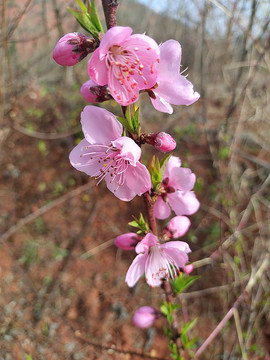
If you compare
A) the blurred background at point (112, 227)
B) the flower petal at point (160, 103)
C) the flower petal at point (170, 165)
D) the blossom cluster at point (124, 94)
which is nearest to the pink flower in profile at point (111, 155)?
the blossom cluster at point (124, 94)

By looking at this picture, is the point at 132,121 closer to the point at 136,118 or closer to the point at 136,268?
the point at 136,118

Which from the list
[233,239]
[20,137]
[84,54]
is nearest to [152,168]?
[84,54]

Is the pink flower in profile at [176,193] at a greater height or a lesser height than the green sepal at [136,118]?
lesser

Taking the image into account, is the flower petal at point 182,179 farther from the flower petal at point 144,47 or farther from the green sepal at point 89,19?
the green sepal at point 89,19

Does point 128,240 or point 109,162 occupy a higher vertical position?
point 109,162

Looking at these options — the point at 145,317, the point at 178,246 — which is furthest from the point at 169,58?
the point at 145,317

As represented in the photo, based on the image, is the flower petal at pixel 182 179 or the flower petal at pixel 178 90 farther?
the flower petal at pixel 182 179
